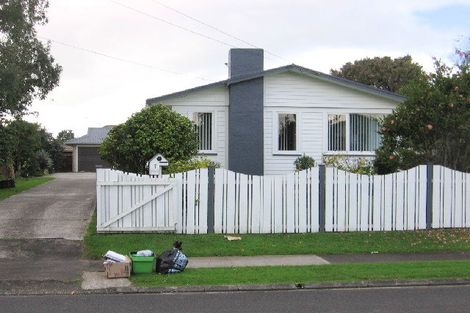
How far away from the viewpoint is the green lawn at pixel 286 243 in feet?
39.5

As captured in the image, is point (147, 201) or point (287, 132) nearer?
point (147, 201)

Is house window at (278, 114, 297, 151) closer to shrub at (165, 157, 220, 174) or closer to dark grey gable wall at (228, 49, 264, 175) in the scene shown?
dark grey gable wall at (228, 49, 264, 175)

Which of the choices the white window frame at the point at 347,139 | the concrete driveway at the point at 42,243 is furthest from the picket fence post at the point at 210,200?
→ the white window frame at the point at 347,139

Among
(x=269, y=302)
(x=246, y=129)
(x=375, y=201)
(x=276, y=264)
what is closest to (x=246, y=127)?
(x=246, y=129)

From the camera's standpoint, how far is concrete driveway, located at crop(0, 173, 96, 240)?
13.2 metres

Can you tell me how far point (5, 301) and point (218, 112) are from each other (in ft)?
42.2

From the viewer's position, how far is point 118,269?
966cm

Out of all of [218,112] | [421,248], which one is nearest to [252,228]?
[421,248]

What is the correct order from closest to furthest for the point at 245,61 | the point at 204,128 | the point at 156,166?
the point at 156,166
the point at 204,128
the point at 245,61

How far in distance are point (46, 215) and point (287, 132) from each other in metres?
8.81

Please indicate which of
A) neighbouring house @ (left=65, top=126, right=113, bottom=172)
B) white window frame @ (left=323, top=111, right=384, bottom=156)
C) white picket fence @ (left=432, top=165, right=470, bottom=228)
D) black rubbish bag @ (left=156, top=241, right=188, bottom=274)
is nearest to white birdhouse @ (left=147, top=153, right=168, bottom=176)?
black rubbish bag @ (left=156, top=241, right=188, bottom=274)

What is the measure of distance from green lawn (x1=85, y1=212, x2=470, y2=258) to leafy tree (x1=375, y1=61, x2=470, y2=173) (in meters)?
2.11

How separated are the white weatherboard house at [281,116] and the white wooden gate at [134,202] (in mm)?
6822

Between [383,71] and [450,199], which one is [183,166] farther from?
[383,71]
